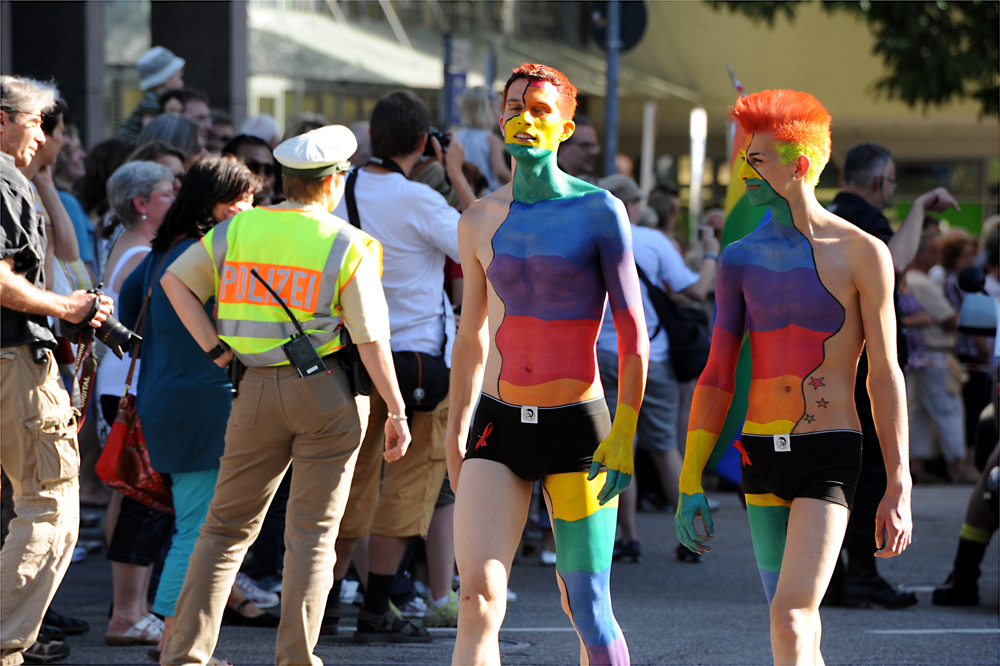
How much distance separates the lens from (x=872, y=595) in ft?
20.8

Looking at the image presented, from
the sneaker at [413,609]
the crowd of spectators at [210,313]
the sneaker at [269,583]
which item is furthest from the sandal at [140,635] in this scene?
the sneaker at [413,609]

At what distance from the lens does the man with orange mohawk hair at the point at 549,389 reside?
359 cm

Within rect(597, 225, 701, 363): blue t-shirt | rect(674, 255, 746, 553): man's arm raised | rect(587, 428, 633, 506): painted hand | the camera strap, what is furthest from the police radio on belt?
rect(597, 225, 701, 363): blue t-shirt

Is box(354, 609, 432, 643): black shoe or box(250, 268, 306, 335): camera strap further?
box(354, 609, 432, 643): black shoe

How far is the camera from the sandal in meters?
5.18

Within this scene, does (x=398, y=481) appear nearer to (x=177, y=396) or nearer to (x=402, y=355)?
(x=402, y=355)

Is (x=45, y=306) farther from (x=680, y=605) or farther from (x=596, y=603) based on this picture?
(x=680, y=605)

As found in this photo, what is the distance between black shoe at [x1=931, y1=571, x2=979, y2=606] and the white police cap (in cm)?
405

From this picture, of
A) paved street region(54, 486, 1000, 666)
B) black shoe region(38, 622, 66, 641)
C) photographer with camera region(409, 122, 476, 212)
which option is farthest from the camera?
photographer with camera region(409, 122, 476, 212)

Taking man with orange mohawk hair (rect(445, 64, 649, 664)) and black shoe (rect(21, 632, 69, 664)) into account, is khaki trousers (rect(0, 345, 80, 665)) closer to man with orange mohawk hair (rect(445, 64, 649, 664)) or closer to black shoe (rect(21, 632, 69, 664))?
black shoe (rect(21, 632, 69, 664))

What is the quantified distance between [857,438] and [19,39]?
8768 millimetres

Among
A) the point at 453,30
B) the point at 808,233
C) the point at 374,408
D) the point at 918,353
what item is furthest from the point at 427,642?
the point at 453,30

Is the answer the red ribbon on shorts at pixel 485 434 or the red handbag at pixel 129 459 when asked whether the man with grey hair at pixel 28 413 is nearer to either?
the red handbag at pixel 129 459

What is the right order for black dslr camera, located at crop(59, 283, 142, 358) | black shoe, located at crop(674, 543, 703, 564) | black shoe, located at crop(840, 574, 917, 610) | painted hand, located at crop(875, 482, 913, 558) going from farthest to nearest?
black shoe, located at crop(674, 543, 703, 564) → black shoe, located at crop(840, 574, 917, 610) → black dslr camera, located at crop(59, 283, 142, 358) → painted hand, located at crop(875, 482, 913, 558)
